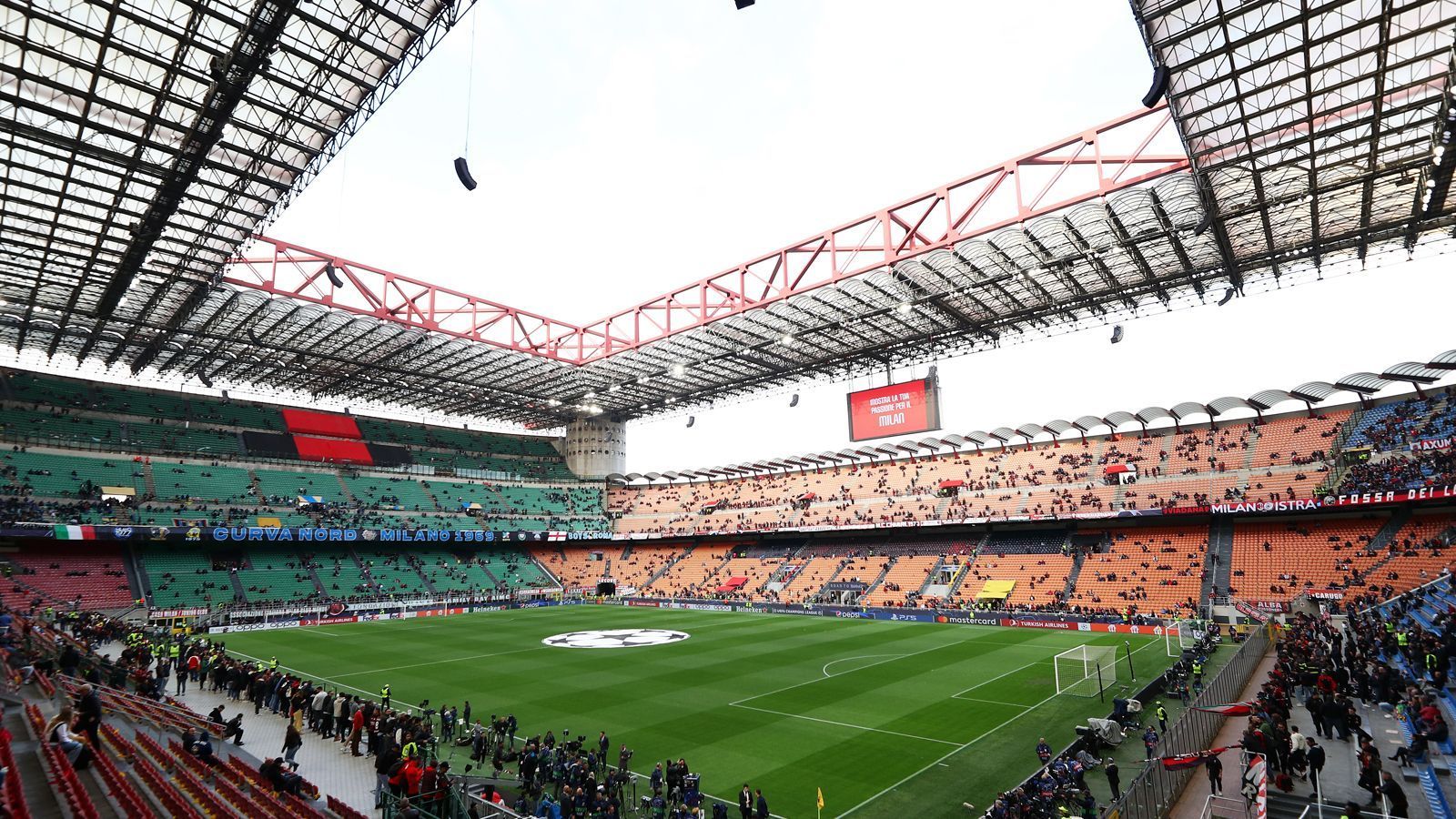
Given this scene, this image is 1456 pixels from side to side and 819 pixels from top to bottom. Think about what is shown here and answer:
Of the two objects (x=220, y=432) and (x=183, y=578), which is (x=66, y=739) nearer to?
(x=183, y=578)

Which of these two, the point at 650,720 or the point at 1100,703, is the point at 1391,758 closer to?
the point at 1100,703

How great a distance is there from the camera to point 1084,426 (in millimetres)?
52344

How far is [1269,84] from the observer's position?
19.4 metres

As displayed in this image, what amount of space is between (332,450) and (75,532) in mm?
23094

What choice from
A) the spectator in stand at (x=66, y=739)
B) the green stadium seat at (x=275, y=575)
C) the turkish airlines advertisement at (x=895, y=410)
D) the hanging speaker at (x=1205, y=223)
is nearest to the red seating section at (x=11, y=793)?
the spectator in stand at (x=66, y=739)

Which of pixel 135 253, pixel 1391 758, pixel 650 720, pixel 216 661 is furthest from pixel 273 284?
pixel 1391 758

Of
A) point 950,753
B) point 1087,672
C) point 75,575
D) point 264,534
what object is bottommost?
point 950,753

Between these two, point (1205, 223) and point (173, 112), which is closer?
point (173, 112)

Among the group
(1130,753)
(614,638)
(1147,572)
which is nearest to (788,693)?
(1130,753)

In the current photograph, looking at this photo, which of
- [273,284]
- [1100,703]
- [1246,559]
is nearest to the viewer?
[1100,703]

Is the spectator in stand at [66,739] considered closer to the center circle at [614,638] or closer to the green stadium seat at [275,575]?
the center circle at [614,638]

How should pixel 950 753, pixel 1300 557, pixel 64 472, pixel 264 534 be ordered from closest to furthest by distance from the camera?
pixel 950 753 → pixel 1300 557 → pixel 64 472 → pixel 264 534

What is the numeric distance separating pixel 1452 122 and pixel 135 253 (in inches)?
1795

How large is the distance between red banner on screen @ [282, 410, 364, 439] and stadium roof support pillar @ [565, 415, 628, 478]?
71.0 ft
